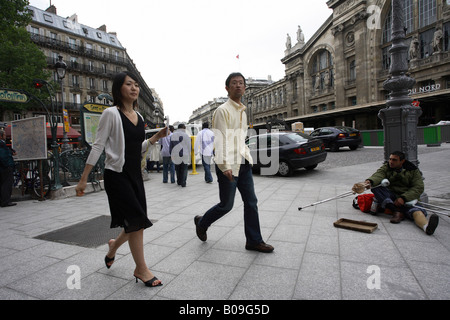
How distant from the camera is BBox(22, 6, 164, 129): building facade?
4172 centimetres

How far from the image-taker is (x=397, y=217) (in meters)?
3.94

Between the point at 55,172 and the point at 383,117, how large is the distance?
8.08 meters

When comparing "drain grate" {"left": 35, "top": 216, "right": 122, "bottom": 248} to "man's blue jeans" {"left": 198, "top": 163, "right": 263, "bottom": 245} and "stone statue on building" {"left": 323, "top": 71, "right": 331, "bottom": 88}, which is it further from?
"stone statue on building" {"left": 323, "top": 71, "right": 331, "bottom": 88}

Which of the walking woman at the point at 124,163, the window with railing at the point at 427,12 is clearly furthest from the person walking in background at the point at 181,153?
the window with railing at the point at 427,12

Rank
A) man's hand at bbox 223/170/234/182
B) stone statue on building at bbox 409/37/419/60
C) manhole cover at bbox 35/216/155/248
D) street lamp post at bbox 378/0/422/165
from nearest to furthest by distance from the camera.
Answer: man's hand at bbox 223/170/234/182, manhole cover at bbox 35/216/155/248, street lamp post at bbox 378/0/422/165, stone statue on building at bbox 409/37/419/60

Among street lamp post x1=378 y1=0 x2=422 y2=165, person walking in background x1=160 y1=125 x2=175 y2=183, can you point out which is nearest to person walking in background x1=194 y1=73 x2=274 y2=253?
street lamp post x1=378 y1=0 x2=422 y2=165

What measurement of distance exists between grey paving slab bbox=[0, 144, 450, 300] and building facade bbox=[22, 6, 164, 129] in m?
43.7

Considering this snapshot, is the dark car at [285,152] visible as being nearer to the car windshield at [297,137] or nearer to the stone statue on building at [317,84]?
the car windshield at [297,137]

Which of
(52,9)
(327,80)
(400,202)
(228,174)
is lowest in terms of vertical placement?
(400,202)

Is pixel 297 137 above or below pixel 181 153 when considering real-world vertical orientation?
above

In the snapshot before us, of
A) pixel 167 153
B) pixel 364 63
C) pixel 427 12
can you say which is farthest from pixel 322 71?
pixel 167 153

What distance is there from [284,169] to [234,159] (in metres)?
6.56

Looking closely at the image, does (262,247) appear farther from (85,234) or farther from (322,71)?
(322,71)
